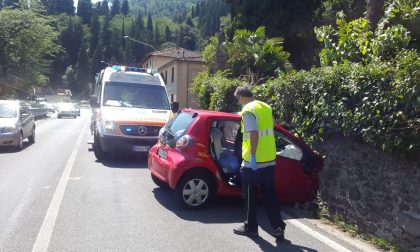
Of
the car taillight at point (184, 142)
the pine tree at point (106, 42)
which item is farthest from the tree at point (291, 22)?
the pine tree at point (106, 42)

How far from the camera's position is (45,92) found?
126500 millimetres

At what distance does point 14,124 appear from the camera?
45.2ft

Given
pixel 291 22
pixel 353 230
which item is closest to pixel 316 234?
pixel 353 230

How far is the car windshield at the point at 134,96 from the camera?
12.7 metres

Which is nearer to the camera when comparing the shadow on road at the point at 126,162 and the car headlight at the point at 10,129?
the shadow on road at the point at 126,162

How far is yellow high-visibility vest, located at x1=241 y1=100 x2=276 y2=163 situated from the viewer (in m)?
5.66

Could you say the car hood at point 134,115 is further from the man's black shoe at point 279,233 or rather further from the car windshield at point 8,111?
the man's black shoe at point 279,233

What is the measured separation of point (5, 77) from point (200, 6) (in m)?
113

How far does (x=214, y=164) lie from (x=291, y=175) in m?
1.19

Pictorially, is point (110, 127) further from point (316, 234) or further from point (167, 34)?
point (167, 34)

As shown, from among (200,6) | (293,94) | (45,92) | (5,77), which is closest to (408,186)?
(293,94)

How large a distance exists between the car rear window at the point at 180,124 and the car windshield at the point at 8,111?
27.5ft

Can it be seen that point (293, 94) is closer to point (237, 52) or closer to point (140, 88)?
point (140, 88)

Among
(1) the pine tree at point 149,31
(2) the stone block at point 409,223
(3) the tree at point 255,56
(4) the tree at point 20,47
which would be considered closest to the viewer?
(2) the stone block at point 409,223
